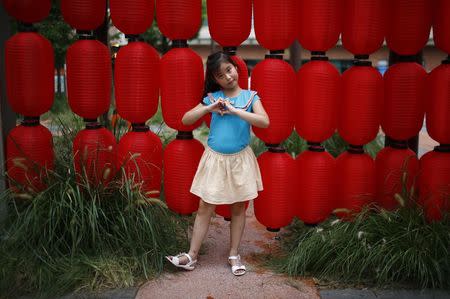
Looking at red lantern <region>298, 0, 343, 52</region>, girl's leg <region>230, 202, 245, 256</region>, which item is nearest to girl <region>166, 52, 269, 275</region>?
girl's leg <region>230, 202, 245, 256</region>

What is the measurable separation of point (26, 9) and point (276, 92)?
189cm

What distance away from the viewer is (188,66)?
344cm

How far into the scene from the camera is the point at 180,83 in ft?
11.3

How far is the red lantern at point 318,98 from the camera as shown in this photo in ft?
11.3

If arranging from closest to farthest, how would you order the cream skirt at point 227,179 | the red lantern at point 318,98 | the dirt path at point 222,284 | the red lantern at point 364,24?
the dirt path at point 222,284, the cream skirt at point 227,179, the red lantern at point 364,24, the red lantern at point 318,98

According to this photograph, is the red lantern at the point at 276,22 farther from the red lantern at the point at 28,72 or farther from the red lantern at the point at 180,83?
the red lantern at the point at 28,72

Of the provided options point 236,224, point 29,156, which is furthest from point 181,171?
point 29,156

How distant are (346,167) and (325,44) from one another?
92 centimetres

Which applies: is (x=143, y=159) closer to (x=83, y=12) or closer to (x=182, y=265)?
(x=182, y=265)

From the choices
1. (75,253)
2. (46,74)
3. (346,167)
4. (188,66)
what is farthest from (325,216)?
(46,74)

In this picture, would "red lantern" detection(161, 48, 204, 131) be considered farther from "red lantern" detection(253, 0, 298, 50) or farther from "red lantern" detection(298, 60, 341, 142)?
"red lantern" detection(298, 60, 341, 142)

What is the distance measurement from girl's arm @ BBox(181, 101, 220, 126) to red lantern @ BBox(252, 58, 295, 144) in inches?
19.2

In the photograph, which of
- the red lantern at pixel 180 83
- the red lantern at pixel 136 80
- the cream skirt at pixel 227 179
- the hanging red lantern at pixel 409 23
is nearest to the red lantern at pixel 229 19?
the red lantern at pixel 180 83

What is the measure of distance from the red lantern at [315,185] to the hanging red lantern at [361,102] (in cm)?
28
